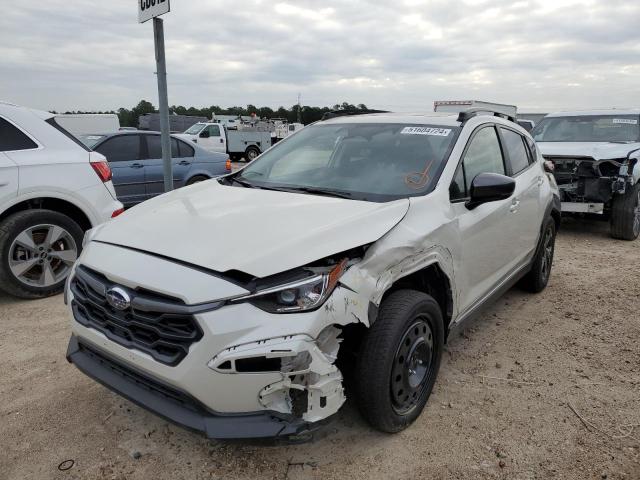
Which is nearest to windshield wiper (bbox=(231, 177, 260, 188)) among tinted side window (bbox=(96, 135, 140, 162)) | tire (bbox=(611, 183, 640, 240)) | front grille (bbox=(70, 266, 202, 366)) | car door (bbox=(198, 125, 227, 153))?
front grille (bbox=(70, 266, 202, 366))

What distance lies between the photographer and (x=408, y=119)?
3.53 meters

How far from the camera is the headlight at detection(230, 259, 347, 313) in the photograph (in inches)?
78.9

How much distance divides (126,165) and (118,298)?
6222 millimetres

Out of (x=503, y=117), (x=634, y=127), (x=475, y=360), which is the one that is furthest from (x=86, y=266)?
(x=634, y=127)

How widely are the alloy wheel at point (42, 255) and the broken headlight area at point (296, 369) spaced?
→ 3.39 meters

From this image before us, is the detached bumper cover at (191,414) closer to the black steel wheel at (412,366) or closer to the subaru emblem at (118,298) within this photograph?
the subaru emblem at (118,298)

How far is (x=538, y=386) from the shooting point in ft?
10.4

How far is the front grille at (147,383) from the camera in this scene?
2055mm

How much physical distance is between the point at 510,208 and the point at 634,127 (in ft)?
19.8

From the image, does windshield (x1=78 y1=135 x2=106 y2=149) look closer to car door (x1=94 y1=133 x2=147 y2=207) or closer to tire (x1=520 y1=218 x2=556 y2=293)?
car door (x1=94 y1=133 x2=147 y2=207)

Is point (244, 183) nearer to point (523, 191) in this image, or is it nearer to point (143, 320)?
point (143, 320)

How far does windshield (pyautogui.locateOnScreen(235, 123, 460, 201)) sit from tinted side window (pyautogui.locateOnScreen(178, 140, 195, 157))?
5.32 metres

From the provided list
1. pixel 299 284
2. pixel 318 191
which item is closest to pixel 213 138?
pixel 318 191

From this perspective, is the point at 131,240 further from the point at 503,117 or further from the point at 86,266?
the point at 503,117
